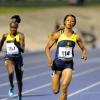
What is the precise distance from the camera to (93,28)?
70.2 m

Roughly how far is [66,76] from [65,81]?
13 cm

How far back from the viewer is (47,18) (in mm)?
74438

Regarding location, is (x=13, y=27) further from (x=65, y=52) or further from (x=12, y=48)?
(x=65, y=52)

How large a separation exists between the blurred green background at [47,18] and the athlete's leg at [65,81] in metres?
42.8

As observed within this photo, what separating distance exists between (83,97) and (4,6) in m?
61.5

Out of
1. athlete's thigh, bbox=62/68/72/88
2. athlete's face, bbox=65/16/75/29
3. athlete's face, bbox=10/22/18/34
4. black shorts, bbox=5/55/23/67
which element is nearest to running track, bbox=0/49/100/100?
black shorts, bbox=5/55/23/67

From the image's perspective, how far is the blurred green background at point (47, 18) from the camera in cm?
6250

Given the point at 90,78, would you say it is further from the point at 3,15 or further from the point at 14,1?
the point at 14,1

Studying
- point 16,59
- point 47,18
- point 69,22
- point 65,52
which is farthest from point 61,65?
point 47,18

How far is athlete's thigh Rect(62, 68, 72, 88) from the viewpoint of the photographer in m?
13.7

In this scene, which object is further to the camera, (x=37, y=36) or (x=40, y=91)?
(x=37, y=36)

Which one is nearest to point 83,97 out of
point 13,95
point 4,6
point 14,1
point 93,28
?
point 13,95

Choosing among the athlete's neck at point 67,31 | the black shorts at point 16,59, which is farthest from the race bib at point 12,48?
the athlete's neck at point 67,31

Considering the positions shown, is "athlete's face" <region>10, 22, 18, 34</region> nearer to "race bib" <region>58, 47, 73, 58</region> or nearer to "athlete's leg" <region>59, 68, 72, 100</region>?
"race bib" <region>58, 47, 73, 58</region>
